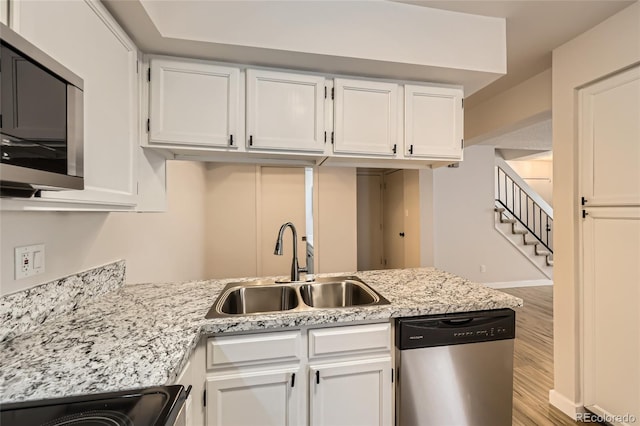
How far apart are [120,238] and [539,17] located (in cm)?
288

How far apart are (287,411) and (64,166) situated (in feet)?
4.14

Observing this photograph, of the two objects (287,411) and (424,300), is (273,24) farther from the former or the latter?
(287,411)

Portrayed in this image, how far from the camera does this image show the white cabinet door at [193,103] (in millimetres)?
1505

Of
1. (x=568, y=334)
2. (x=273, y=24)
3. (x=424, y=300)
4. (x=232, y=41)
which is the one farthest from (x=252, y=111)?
(x=568, y=334)

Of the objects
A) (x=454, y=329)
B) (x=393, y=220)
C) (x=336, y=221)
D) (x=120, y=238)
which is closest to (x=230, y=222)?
(x=336, y=221)

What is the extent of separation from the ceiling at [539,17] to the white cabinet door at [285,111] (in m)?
0.76

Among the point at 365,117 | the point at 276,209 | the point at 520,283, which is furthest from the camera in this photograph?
the point at 520,283

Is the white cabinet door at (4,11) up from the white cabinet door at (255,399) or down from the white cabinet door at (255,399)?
up

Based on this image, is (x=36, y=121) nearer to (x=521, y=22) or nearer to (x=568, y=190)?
(x=521, y=22)

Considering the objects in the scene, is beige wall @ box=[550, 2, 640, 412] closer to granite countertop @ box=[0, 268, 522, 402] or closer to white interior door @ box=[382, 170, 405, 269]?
granite countertop @ box=[0, 268, 522, 402]

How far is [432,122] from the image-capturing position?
183cm

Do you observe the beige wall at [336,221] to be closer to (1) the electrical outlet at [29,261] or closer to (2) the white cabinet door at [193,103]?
(2) the white cabinet door at [193,103]

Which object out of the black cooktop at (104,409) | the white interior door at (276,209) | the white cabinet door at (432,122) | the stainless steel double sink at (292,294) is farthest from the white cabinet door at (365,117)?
the white interior door at (276,209)

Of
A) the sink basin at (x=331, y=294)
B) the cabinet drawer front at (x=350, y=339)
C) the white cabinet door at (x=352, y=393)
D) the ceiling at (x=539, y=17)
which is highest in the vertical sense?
the ceiling at (x=539, y=17)
